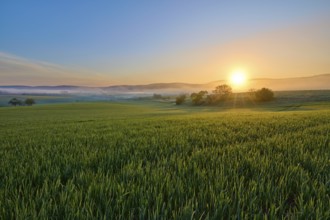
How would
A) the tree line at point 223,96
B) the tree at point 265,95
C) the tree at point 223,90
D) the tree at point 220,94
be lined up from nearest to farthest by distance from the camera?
the tree at point 265,95, the tree line at point 223,96, the tree at point 220,94, the tree at point 223,90

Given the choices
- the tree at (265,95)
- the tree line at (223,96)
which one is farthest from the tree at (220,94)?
the tree at (265,95)

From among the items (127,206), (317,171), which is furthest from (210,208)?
(317,171)

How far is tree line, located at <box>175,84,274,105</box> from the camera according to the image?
270ft

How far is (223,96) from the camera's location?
93625mm

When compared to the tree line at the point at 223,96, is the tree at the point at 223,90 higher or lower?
higher

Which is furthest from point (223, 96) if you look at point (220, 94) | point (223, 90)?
point (223, 90)

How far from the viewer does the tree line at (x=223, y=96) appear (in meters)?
82.4

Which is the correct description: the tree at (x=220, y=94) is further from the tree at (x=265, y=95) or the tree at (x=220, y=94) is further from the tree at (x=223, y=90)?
the tree at (x=265, y=95)

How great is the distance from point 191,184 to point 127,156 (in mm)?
2002

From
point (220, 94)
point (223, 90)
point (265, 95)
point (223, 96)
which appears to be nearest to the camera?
point (265, 95)

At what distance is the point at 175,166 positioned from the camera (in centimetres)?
316

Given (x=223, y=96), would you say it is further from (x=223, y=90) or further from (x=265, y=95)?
(x=265, y=95)

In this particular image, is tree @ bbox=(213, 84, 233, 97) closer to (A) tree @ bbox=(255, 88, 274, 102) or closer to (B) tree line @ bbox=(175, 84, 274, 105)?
(B) tree line @ bbox=(175, 84, 274, 105)

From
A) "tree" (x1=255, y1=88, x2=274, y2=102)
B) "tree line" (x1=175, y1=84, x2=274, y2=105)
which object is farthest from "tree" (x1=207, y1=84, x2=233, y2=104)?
"tree" (x1=255, y1=88, x2=274, y2=102)
